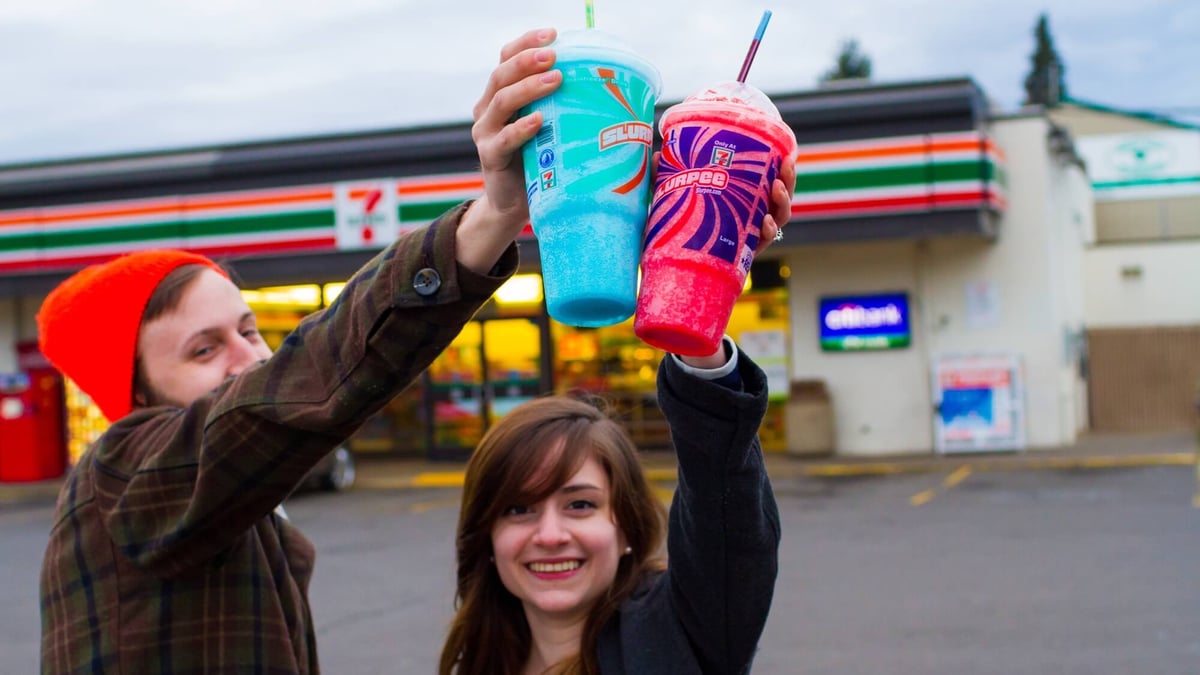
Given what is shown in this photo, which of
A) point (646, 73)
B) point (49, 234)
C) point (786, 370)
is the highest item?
point (49, 234)

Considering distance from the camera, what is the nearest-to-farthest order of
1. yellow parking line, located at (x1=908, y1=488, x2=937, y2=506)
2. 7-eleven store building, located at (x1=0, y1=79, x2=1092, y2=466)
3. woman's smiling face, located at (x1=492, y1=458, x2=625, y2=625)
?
woman's smiling face, located at (x1=492, y1=458, x2=625, y2=625) → yellow parking line, located at (x1=908, y1=488, x2=937, y2=506) → 7-eleven store building, located at (x1=0, y1=79, x2=1092, y2=466)

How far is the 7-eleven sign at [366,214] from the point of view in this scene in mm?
17000

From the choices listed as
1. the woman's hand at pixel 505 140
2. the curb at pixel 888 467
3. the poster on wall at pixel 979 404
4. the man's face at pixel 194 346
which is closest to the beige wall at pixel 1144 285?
the poster on wall at pixel 979 404

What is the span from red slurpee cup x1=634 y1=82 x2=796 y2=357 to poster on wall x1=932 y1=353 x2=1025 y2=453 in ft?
52.1

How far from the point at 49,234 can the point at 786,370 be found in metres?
11.2

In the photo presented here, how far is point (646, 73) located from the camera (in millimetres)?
1573

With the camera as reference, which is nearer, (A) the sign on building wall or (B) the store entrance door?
(B) the store entrance door

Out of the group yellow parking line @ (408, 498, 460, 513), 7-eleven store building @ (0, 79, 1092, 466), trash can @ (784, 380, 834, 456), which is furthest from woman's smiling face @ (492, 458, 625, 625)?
trash can @ (784, 380, 834, 456)

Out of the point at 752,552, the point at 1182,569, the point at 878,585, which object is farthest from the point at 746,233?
the point at 1182,569

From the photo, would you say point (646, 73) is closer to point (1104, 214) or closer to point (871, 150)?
point (871, 150)

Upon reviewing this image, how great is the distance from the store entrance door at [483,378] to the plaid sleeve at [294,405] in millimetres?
16290

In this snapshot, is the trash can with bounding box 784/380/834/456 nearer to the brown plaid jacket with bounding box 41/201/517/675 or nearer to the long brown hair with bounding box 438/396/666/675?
the long brown hair with bounding box 438/396/666/675

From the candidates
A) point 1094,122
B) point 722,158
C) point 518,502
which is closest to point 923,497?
point 518,502

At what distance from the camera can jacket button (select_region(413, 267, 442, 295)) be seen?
5.62 feet
